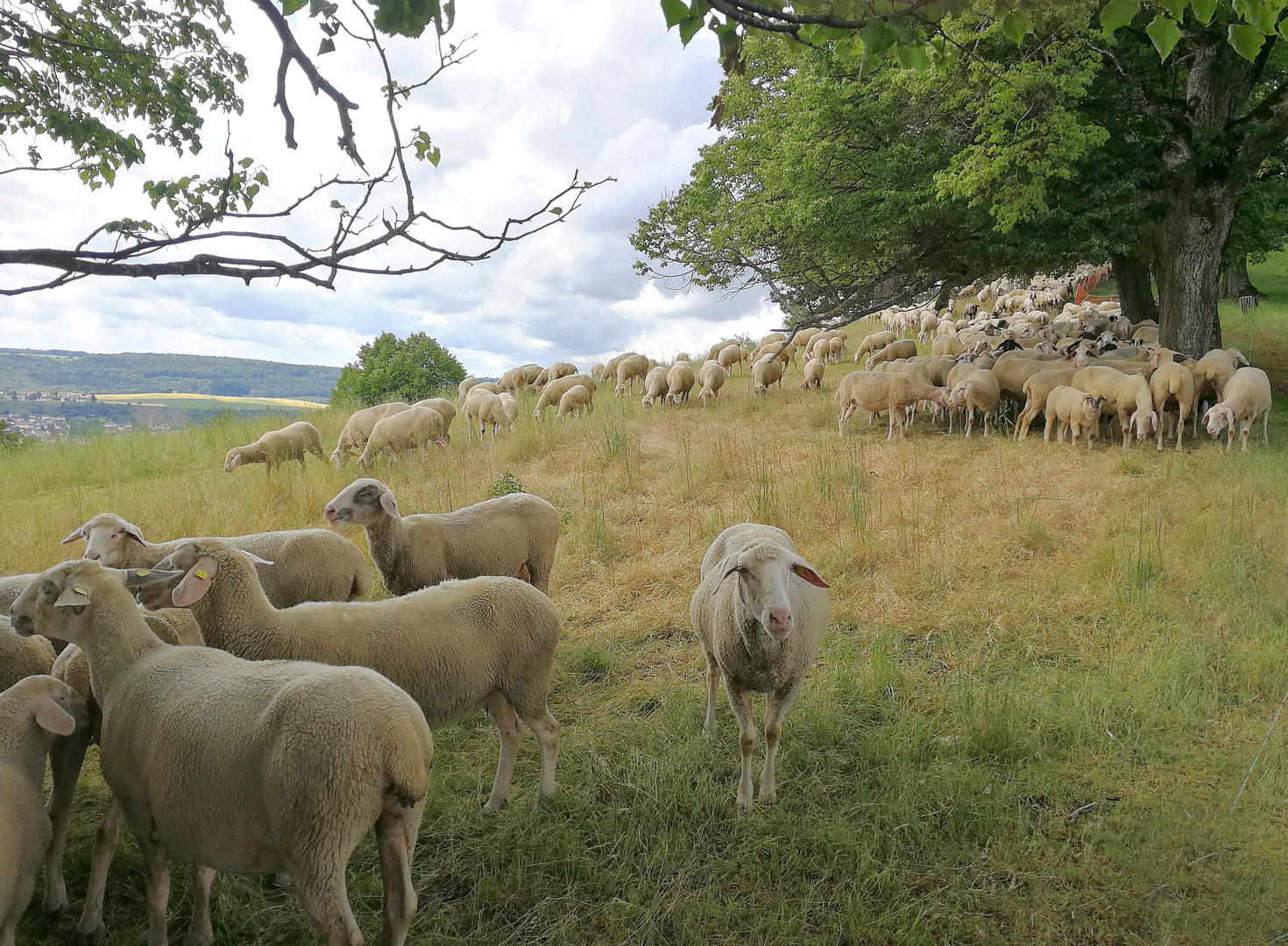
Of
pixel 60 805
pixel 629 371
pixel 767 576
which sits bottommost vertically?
pixel 60 805

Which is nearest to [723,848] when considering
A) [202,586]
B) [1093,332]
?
[202,586]

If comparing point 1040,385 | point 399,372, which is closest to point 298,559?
point 1040,385

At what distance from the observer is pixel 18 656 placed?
373 centimetres

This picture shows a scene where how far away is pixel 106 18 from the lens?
23.4 ft

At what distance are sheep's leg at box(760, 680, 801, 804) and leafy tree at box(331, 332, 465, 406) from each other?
19.4 m

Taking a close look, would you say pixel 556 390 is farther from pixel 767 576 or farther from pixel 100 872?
pixel 100 872

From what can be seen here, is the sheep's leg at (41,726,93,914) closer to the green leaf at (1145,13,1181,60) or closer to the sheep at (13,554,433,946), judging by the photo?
the sheep at (13,554,433,946)

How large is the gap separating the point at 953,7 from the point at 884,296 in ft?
39.2

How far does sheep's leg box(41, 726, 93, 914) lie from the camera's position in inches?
127

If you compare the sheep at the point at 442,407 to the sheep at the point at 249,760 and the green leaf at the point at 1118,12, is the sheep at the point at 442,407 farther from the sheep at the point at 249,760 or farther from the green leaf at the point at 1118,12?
the green leaf at the point at 1118,12

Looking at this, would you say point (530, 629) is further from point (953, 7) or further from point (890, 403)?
point (890, 403)

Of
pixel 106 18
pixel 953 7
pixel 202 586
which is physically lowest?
pixel 202 586

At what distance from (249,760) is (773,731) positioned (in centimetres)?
270

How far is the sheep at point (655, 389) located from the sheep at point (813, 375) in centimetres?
345
